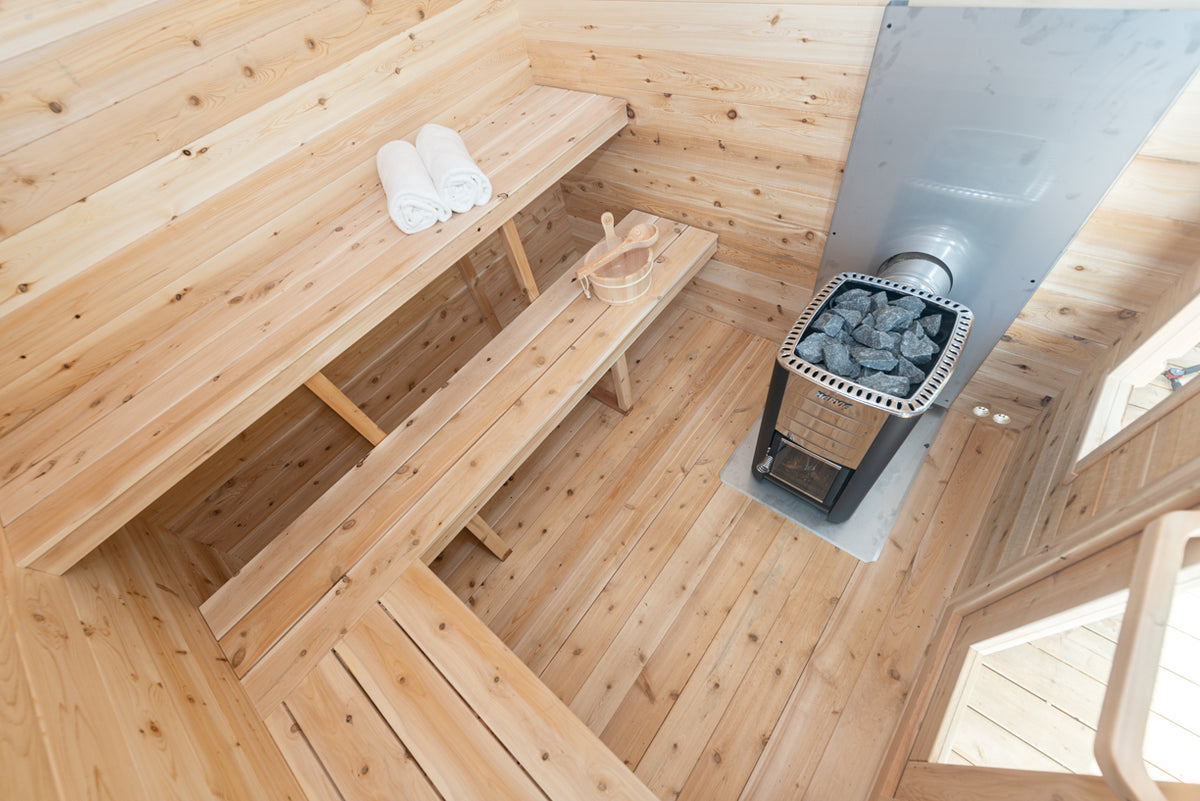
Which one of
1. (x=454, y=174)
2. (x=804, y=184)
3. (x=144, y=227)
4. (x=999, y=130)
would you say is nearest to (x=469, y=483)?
(x=454, y=174)

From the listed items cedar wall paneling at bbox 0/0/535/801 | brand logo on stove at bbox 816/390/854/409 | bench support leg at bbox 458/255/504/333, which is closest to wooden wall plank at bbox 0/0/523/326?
cedar wall paneling at bbox 0/0/535/801

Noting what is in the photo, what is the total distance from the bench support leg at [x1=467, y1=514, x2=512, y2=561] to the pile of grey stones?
1084mm

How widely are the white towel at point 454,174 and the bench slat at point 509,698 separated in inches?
41.2

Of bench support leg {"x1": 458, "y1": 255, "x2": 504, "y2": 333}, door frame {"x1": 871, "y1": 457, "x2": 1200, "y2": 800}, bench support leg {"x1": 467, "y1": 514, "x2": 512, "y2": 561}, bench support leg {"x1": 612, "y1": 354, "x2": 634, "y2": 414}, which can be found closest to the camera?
door frame {"x1": 871, "y1": 457, "x2": 1200, "y2": 800}

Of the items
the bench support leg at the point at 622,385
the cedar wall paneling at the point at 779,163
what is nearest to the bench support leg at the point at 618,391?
the bench support leg at the point at 622,385

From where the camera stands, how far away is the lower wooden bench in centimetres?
98

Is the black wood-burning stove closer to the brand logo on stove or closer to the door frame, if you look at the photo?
the brand logo on stove

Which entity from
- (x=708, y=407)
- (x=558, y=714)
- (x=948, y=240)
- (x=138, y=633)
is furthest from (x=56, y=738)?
(x=948, y=240)

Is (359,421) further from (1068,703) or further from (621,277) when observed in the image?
(1068,703)

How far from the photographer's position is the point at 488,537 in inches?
66.4

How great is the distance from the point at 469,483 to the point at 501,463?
0.10 m

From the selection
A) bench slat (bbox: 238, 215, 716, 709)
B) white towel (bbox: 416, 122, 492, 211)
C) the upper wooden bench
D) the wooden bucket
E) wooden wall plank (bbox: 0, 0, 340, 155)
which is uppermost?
wooden wall plank (bbox: 0, 0, 340, 155)

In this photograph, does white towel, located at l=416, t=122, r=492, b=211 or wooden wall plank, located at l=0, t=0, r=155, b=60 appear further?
white towel, located at l=416, t=122, r=492, b=211

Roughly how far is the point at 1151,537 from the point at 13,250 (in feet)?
6.86
